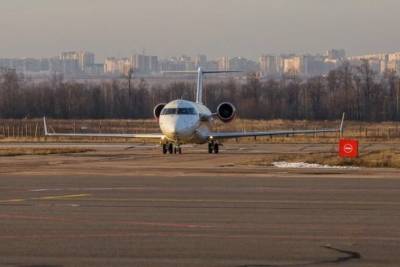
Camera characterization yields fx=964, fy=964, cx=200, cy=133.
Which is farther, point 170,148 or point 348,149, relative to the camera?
point 170,148

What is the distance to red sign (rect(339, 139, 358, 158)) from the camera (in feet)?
127

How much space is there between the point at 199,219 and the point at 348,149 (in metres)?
22.6

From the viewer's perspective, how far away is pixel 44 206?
19.6 m

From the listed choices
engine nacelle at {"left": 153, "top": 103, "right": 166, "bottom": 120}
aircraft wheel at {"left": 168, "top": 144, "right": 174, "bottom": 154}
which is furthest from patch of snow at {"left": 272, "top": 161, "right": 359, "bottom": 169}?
engine nacelle at {"left": 153, "top": 103, "right": 166, "bottom": 120}

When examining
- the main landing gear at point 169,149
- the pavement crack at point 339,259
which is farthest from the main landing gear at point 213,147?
the pavement crack at point 339,259

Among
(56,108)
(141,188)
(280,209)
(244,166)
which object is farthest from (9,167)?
(56,108)

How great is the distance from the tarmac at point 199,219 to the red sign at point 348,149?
299 inches

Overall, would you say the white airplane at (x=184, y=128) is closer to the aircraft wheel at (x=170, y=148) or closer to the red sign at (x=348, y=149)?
the aircraft wheel at (x=170, y=148)

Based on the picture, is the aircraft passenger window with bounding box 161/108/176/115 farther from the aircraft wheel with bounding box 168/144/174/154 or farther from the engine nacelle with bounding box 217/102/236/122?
the engine nacelle with bounding box 217/102/236/122

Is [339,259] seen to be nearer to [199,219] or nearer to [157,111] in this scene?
[199,219]

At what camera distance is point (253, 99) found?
139625 mm

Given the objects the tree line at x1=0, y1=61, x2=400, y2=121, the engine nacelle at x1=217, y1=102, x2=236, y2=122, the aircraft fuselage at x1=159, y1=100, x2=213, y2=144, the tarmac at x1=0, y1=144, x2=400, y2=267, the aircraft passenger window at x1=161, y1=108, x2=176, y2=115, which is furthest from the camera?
the tree line at x1=0, y1=61, x2=400, y2=121

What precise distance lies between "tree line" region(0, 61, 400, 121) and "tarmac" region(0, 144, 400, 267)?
101320 mm

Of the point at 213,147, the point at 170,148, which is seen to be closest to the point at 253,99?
the point at 213,147
